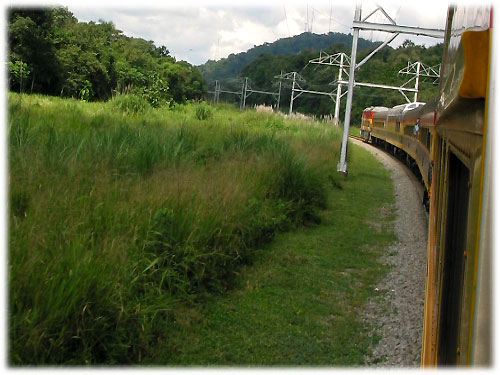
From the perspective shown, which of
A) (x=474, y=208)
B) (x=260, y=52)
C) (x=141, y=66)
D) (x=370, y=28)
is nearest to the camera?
(x=474, y=208)

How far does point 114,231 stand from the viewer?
5.27 m

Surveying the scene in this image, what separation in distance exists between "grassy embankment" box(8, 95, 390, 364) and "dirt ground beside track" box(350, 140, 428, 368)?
0.55 m

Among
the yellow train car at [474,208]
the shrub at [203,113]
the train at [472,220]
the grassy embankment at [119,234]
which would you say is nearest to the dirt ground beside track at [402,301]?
the grassy embankment at [119,234]

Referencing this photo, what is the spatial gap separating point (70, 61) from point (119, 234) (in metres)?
Result: 11.4

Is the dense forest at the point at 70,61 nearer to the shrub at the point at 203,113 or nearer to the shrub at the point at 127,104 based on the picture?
the shrub at the point at 127,104

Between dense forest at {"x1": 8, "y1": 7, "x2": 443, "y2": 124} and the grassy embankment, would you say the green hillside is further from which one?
the grassy embankment

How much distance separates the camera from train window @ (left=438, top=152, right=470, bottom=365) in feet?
8.34

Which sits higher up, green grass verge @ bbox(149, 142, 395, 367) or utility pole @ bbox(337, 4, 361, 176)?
utility pole @ bbox(337, 4, 361, 176)

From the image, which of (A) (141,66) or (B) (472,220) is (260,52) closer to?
(A) (141,66)

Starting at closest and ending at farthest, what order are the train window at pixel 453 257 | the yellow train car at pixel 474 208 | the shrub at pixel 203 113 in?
1. the yellow train car at pixel 474 208
2. the train window at pixel 453 257
3. the shrub at pixel 203 113

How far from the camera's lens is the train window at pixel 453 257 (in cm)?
254

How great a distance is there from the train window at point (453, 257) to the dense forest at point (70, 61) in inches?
283

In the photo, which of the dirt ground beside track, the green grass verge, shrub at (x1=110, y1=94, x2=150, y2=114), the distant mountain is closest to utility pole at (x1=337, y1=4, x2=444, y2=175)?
the dirt ground beside track

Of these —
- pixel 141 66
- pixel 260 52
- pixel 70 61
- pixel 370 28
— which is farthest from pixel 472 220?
pixel 260 52
